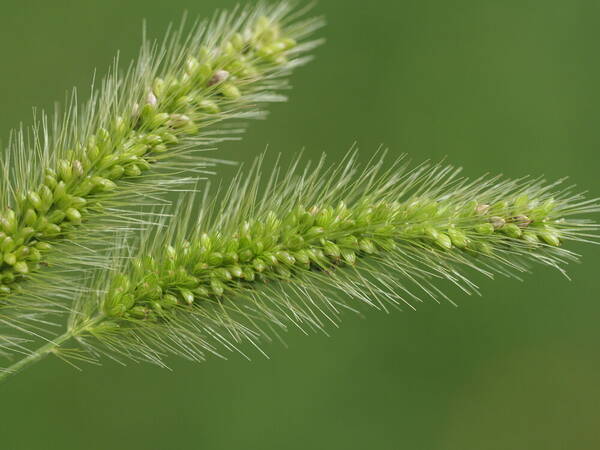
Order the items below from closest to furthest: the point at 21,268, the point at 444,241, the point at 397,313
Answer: the point at 21,268
the point at 444,241
the point at 397,313

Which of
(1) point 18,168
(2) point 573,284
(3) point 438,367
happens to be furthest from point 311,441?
(1) point 18,168

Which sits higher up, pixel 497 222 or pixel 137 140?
pixel 137 140

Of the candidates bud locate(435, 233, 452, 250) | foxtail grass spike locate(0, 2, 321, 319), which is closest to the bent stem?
foxtail grass spike locate(0, 2, 321, 319)

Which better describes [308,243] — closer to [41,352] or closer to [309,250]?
[309,250]

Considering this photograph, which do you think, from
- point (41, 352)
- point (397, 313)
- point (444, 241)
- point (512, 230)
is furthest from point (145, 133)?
point (397, 313)

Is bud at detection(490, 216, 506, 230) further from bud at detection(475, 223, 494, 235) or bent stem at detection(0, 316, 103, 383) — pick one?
bent stem at detection(0, 316, 103, 383)

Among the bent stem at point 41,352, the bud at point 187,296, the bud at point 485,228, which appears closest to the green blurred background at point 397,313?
the bent stem at point 41,352

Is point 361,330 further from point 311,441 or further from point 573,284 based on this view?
point 573,284

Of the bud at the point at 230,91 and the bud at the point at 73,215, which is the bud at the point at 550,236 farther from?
the bud at the point at 73,215
